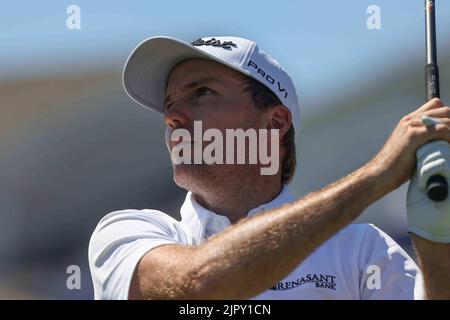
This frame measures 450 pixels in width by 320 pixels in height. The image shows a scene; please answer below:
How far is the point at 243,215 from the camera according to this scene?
11.3ft

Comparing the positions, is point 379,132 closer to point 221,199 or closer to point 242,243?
point 221,199

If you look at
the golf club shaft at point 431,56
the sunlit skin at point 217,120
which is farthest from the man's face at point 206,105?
the golf club shaft at point 431,56

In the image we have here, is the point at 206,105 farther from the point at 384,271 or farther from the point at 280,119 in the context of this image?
the point at 384,271

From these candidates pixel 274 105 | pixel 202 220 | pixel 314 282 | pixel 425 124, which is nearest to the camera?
pixel 425 124

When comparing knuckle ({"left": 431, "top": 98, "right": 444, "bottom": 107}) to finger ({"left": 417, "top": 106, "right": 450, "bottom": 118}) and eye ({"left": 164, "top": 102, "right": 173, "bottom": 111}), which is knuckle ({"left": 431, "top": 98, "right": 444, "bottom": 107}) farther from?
eye ({"left": 164, "top": 102, "right": 173, "bottom": 111})

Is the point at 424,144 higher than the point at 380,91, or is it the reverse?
the point at 380,91

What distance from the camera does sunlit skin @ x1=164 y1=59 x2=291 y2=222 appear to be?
341 centimetres

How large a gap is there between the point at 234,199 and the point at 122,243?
1.82 feet

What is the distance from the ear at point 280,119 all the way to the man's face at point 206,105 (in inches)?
1.4

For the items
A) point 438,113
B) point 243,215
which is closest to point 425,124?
point 438,113

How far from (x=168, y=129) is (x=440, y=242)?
1.02 metres
